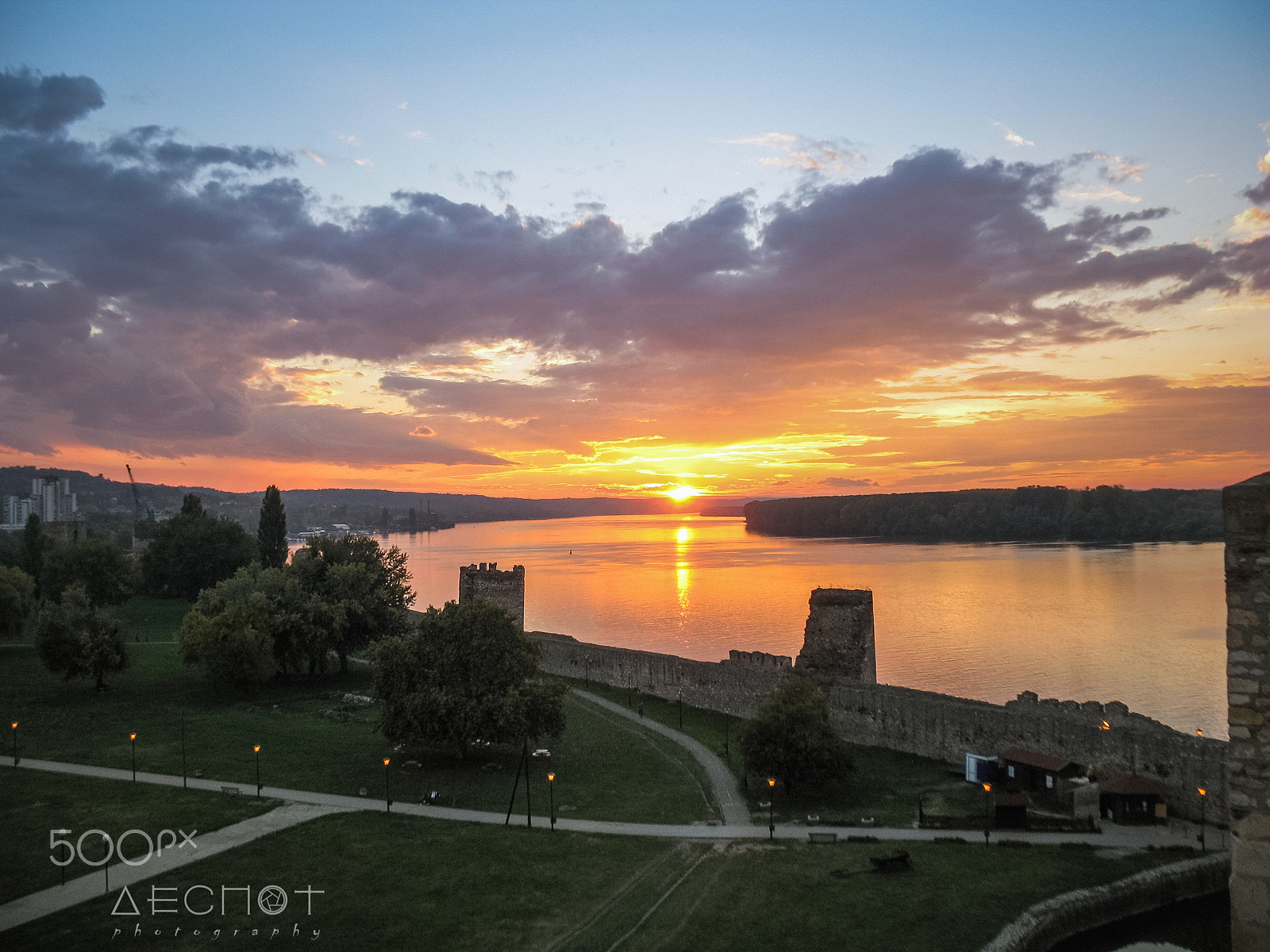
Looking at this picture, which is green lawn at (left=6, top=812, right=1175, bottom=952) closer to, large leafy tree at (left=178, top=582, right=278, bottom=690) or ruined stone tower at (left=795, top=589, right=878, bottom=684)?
ruined stone tower at (left=795, top=589, right=878, bottom=684)

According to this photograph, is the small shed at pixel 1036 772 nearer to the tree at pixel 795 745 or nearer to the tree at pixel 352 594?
the tree at pixel 795 745

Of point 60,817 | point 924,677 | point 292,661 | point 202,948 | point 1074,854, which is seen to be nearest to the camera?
point 202,948

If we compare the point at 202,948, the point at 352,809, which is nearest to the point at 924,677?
the point at 352,809

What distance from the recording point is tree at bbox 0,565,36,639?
41094 mm

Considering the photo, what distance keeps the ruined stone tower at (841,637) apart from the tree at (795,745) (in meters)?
6.78

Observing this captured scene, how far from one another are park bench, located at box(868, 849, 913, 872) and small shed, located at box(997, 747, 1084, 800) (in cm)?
610

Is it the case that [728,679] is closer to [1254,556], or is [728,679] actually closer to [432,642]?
[432,642]

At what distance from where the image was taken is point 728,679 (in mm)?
32469

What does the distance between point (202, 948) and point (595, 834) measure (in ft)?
27.1

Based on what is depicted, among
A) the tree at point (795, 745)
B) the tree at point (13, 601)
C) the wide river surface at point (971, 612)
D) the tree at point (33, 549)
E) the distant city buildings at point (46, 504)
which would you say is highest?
the distant city buildings at point (46, 504)

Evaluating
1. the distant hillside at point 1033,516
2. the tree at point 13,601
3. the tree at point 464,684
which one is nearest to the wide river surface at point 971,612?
the distant hillside at point 1033,516

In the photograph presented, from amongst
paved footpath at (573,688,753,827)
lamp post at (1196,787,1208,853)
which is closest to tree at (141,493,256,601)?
paved footpath at (573,688,753,827)

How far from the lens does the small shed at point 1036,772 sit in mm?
20750

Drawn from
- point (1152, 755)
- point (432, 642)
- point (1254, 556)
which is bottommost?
point (1152, 755)
